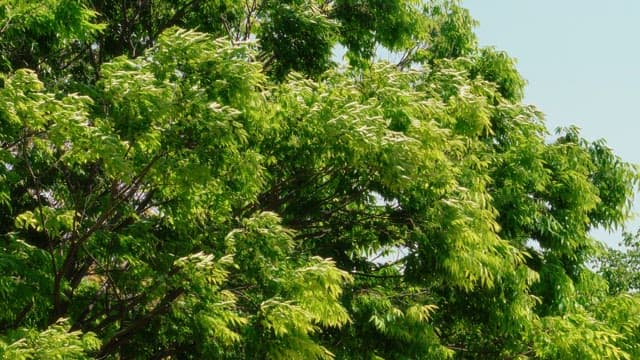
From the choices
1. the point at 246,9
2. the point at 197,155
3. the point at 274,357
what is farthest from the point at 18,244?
the point at 246,9

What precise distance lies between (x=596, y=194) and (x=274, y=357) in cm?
834

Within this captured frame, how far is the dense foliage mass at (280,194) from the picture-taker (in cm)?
917

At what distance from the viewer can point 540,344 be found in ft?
43.4

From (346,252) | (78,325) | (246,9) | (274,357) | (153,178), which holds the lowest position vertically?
(78,325)

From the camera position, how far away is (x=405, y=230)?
12008mm

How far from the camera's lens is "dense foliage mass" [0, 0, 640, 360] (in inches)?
361

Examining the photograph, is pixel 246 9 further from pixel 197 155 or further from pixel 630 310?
pixel 630 310

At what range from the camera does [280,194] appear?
1186 cm

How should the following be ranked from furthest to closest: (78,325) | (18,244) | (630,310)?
(630,310) → (78,325) → (18,244)

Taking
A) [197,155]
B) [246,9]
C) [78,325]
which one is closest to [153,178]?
[197,155]

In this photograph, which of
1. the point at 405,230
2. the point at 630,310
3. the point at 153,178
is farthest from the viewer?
the point at 630,310

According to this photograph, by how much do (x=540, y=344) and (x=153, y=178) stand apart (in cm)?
699

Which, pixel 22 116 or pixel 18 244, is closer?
pixel 22 116

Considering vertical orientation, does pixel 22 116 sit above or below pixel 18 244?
above
